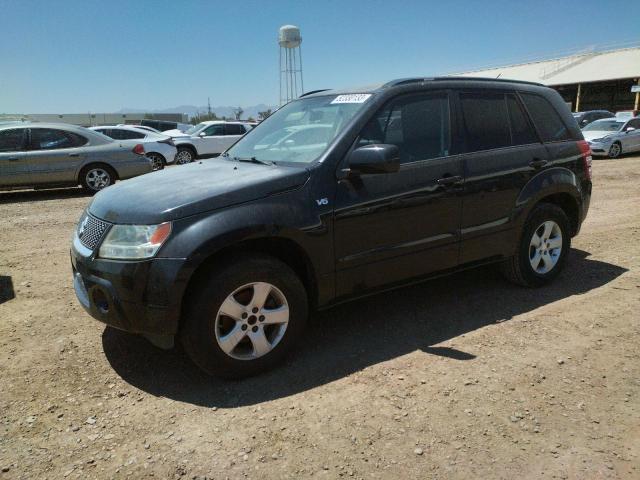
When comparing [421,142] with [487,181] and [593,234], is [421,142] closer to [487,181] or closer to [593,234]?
[487,181]

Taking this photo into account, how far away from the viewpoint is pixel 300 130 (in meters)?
3.88

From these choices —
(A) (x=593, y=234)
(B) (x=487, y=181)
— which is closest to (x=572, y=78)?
(A) (x=593, y=234)

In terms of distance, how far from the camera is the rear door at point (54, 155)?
10.2 metres

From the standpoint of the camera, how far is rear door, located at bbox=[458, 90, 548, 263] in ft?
13.1

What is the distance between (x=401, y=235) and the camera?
3607 mm

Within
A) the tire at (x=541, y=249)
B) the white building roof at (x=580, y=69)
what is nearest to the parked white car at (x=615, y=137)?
the tire at (x=541, y=249)

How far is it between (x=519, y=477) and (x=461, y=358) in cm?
113

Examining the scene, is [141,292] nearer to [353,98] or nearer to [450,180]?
[353,98]

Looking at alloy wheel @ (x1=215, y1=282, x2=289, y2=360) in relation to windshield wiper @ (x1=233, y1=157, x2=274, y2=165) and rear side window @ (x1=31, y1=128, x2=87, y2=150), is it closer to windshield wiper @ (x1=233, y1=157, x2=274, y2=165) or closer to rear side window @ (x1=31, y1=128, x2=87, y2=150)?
windshield wiper @ (x1=233, y1=157, x2=274, y2=165)

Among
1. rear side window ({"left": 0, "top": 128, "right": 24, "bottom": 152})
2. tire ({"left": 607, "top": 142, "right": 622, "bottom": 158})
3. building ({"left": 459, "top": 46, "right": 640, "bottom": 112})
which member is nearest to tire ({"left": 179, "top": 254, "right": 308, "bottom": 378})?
rear side window ({"left": 0, "top": 128, "right": 24, "bottom": 152})

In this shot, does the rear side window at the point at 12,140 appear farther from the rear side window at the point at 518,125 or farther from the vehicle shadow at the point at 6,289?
the rear side window at the point at 518,125

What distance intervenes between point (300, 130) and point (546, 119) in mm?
2416

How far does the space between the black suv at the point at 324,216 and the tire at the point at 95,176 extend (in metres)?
7.60

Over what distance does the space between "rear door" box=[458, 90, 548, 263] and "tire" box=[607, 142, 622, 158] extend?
14.8m
